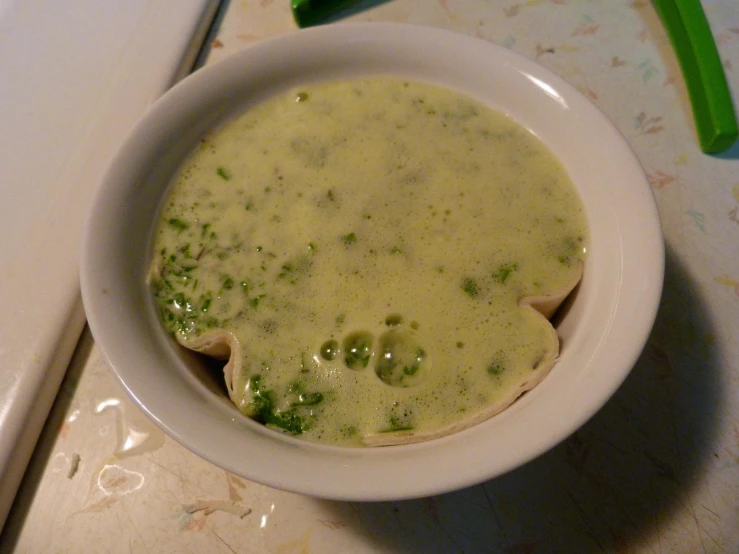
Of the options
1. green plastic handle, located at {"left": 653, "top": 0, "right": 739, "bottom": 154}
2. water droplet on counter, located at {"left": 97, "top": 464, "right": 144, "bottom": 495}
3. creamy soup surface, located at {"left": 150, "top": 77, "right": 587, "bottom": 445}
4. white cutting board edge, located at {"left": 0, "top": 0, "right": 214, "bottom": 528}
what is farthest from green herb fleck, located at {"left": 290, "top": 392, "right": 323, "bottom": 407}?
green plastic handle, located at {"left": 653, "top": 0, "right": 739, "bottom": 154}

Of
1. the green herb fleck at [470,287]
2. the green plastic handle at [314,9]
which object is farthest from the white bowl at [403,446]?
the green plastic handle at [314,9]

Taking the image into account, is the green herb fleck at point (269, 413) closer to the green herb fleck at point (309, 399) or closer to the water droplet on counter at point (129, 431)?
the green herb fleck at point (309, 399)

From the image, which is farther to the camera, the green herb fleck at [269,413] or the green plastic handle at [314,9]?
the green plastic handle at [314,9]

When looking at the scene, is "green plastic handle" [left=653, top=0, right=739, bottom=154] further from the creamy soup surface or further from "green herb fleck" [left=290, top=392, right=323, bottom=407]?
"green herb fleck" [left=290, top=392, right=323, bottom=407]

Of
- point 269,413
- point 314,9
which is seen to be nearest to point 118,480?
point 269,413

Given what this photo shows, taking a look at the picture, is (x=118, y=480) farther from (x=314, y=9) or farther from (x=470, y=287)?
(x=314, y=9)

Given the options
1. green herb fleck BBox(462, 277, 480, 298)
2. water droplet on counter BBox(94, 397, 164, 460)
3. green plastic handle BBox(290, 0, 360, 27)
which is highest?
green plastic handle BBox(290, 0, 360, 27)
